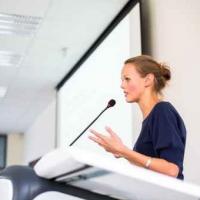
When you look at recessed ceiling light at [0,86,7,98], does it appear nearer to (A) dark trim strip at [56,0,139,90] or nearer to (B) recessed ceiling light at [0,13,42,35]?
(A) dark trim strip at [56,0,139,90]

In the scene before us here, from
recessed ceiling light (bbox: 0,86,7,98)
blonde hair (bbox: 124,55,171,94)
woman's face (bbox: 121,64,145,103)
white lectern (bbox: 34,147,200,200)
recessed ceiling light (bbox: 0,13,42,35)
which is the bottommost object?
white lectern (bbox: 34,147,200,200)

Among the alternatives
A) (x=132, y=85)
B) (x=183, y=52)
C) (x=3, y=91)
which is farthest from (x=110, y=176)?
(x=3, y=91)

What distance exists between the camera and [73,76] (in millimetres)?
4434

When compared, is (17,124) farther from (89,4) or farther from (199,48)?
(199,48)

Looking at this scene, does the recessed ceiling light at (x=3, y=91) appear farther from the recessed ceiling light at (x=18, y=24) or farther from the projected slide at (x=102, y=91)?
the recessed ceiling light at (x=18, y=24)

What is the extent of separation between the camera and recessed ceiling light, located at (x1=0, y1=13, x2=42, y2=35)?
133 inches

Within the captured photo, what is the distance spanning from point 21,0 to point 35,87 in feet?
7.05

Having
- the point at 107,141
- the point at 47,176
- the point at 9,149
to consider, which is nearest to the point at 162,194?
the point at 47,176

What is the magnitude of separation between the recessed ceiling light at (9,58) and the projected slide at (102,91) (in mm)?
600

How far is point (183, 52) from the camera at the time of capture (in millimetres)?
2428

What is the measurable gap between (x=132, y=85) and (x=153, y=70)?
0.56 ft

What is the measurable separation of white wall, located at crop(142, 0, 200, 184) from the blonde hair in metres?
0.89

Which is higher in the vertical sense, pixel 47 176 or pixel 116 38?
pixel 116 38

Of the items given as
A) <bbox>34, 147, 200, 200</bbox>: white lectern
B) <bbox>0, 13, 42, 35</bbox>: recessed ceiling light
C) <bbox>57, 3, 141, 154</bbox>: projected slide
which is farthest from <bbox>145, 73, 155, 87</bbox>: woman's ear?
<bbox>0, 13, 42, 35</bbox>: recessed ceiling light
